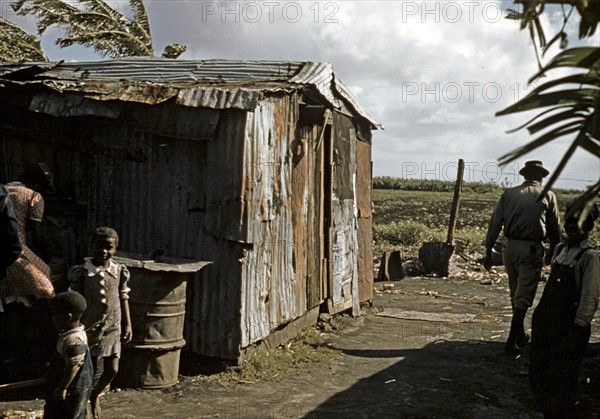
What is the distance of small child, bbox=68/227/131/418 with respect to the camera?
578 cm

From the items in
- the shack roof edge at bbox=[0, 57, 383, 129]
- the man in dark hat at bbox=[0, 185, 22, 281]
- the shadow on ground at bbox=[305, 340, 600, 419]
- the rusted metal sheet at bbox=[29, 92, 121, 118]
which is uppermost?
the shack roof edge at bbox=[0, 57, 383, 129]

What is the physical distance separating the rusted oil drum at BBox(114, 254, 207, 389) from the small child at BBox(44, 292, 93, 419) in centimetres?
205

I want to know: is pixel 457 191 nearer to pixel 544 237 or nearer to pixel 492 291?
pixel 492 291

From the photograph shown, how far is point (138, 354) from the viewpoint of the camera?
22.9ft

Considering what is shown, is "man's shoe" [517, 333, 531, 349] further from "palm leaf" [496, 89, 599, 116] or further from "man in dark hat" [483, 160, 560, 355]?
"palm leaf" [496, 89, 599, 116]

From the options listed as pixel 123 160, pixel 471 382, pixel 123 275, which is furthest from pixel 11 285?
pixel 471 382

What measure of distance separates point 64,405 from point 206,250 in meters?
3.18

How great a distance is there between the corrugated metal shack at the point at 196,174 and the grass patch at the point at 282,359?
0.17m

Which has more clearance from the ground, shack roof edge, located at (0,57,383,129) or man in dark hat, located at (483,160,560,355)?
shack roof edge, located at (0,57,383,129)

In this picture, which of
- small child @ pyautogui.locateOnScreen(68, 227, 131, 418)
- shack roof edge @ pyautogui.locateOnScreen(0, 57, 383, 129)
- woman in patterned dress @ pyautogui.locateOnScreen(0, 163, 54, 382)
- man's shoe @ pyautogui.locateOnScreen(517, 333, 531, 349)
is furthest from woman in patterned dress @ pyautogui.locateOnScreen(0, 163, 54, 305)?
man's shoe @ pyautogui.locateOnScreen(517, 333, 531, 349)

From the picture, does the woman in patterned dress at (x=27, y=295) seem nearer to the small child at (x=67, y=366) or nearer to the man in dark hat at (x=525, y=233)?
the small child at (x=67, y=366)

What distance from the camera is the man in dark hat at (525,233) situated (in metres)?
8.51

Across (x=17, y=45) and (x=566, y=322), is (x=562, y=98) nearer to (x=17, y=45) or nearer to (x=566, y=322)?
(x=566, y=322)

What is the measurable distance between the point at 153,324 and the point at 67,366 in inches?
91.4
